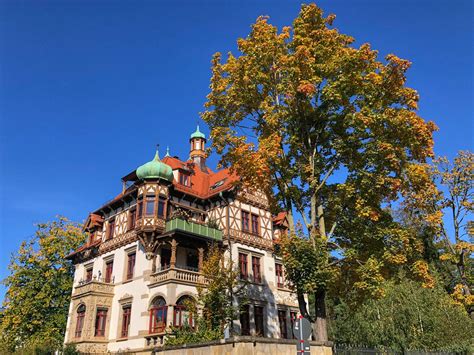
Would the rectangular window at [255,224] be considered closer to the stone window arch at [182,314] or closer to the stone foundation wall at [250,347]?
the stone window arch at [182,314]

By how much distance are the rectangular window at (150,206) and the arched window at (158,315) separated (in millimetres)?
5576

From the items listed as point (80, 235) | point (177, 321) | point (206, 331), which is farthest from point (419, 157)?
point (80, 235)

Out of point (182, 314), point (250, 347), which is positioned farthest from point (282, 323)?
point (250, 347)

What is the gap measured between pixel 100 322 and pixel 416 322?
19.3 meters

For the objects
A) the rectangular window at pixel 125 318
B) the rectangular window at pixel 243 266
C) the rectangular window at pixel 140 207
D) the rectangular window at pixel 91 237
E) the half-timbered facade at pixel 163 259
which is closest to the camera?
the half-timbered facade at pixel 163 259

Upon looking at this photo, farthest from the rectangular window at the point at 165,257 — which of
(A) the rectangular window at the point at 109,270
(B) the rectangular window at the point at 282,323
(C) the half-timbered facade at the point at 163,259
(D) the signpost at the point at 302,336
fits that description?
(D) the signpost at the point at 302,336

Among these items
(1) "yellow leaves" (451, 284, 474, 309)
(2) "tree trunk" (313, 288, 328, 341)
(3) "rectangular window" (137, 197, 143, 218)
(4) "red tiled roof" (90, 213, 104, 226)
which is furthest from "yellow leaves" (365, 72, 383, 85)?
(4) "red tiled roof" (90, 213, 104, 226)

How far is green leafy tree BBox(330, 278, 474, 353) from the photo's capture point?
21.1 meters

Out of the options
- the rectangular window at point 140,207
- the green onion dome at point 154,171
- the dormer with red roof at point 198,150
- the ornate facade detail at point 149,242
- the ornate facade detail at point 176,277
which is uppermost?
the dormer with red roof at point 198,150

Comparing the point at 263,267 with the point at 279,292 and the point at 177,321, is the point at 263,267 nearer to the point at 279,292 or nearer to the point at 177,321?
the point at 279,292

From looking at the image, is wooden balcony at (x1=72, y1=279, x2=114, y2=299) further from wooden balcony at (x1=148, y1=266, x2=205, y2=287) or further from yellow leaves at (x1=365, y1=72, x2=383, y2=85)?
yellow leaves at (x1=365, y1=72, x2=383, y2=85)

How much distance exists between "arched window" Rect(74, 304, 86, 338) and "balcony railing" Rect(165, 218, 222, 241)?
8.14m

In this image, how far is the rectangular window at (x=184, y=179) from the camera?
30422mm

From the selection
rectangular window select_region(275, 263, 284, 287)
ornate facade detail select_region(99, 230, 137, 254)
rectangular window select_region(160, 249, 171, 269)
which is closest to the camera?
rectangular window select_region(160, 249, 171, 269)
